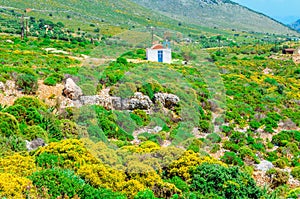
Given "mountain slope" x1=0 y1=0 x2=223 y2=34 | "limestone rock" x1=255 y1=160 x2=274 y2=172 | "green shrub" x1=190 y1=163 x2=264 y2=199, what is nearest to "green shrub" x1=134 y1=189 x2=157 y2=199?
"green shrub" x1=190 y1=163 x2=264 y2=199

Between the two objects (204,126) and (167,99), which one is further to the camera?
(167,99)

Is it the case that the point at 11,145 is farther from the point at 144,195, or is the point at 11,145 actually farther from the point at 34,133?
the point at 144,195

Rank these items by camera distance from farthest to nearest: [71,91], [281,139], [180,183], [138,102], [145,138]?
1. [281,139]
2. [138,102]
3. [71,91]
4. [145,138]
5. [180,183]

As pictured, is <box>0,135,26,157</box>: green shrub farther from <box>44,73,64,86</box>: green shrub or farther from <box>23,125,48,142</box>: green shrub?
<box>44,73,64,86</box>: green shrub

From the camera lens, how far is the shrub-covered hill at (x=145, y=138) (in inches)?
344

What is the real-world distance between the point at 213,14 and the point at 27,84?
583 feet

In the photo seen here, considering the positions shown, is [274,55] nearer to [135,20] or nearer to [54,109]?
[54,109]

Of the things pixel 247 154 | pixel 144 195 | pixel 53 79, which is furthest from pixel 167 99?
pixel 144 195

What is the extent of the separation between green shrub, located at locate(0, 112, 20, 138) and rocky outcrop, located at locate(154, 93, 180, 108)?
8258 millimetres

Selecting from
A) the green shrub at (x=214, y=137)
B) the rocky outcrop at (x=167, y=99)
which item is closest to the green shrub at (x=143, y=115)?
the rocky outcrop at (x=167, y=99)

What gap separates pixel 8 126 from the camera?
1158 centimetres

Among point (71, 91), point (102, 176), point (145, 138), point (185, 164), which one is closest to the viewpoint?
point (102, 176)

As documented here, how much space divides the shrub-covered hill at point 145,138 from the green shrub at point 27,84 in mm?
51

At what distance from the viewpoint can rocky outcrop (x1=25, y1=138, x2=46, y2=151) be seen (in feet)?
36.7
